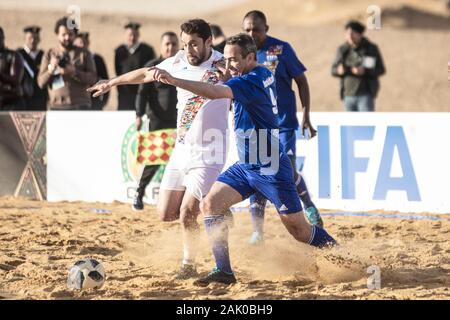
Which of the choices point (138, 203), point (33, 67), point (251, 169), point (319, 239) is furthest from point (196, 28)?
point (33, 67)

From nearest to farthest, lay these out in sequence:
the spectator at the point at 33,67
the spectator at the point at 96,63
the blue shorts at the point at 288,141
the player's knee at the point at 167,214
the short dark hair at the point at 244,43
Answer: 1. the short dark hair at the point at 244,43
2. the player's knee at the point at 167,214
3. the blue shorts at the point at 288,141
4. the spectator at the point at 96,63
5. the spectator at the point at 33,67

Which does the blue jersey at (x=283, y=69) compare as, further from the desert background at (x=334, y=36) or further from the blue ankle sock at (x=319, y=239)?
the desert background at (x=334, y=36)

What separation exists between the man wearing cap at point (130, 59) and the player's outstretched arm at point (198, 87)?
8013mm

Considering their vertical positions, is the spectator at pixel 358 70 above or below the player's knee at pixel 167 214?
above

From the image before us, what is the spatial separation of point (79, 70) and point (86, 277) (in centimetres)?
668

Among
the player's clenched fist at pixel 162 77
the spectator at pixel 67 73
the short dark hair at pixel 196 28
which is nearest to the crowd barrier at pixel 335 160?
the spectator at pixel 67 73

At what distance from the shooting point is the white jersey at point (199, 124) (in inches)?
301

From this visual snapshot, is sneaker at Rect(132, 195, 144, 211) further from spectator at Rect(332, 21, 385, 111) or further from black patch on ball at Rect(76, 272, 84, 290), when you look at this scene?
black patch on ball at Rect(76, 272, 84, 290)

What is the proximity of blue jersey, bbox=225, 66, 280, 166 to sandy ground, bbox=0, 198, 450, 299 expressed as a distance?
1.06m

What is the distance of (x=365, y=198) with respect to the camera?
1175 centimetres

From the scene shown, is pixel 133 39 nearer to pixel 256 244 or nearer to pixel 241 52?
pixel 256 244

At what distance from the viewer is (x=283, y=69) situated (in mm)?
9305
